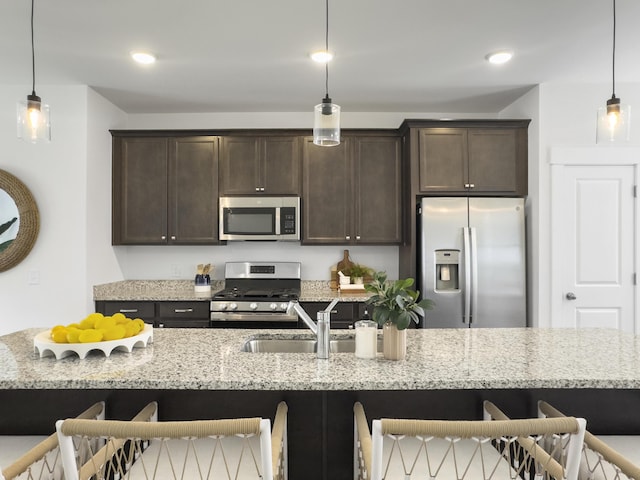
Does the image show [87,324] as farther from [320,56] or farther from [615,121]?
[615,121]

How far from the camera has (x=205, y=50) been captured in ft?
9.70

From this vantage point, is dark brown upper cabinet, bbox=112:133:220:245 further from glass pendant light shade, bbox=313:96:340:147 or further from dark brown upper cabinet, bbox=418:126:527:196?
glass pendant light shade, bbox=313:96:340:147

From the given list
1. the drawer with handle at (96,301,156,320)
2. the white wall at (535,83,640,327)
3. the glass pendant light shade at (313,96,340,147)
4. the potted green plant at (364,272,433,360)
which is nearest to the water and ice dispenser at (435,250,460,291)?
the white wall at (535,83,640,327)

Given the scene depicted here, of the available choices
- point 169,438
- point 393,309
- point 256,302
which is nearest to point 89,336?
point 169,438

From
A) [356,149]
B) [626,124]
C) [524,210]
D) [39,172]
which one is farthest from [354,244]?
[39,172]

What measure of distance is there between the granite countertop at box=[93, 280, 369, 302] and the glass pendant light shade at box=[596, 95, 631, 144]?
2051 mm

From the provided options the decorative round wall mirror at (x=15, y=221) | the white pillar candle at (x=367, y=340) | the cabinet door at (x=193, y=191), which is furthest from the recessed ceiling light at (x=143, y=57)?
the white pillar candle at (x=367, y=340)

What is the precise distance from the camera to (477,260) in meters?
3.50

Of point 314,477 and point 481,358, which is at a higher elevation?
point 481,358

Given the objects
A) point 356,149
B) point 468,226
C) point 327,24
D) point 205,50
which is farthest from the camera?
point 356,149

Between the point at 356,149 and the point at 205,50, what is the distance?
5.19 feet

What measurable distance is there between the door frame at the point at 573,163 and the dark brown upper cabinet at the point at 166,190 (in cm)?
280

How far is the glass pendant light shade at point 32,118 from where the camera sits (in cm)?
196

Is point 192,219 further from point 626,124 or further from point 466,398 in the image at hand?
point 626,124
